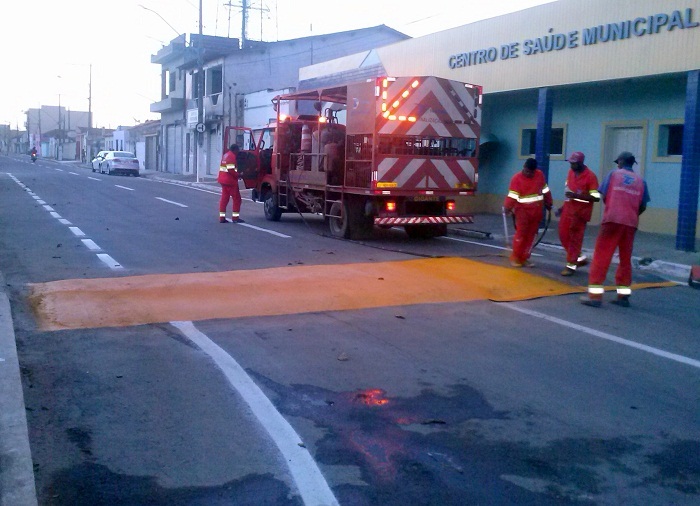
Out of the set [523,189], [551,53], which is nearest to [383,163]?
[523,189]

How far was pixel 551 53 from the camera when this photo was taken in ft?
56.0

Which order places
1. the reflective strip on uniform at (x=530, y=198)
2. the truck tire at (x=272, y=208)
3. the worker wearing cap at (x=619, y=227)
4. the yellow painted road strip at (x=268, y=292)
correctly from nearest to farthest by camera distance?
the yellow painted road strip at (x=268, y=292)
the worker wearing cap at (x=619, y=227)
the reflective strip on uniform at (x=530, y=198)
the truck tire at (x=272, y=208)

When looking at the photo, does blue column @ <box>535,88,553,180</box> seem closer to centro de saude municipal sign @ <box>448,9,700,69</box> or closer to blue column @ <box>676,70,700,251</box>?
centro de saude municipal sign @ <box>448,9,700,69</box>

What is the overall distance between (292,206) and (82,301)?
31.9 ft

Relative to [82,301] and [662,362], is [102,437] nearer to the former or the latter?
[82,301]

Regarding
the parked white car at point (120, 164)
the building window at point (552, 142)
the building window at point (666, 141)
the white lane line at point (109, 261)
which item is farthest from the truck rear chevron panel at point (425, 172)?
the parked white car at point (120, 164)

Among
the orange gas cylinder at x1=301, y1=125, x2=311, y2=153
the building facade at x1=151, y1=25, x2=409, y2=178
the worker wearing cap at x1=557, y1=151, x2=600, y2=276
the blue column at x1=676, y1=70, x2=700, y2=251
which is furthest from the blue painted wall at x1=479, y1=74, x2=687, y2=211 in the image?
the building facade at x1=151, y1=25, x2=409, y2=178

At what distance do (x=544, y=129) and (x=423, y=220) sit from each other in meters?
4.62

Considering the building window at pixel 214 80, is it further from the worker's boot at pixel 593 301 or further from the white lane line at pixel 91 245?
the worker's boot at pixel 593 301

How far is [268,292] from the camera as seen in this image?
366 inches

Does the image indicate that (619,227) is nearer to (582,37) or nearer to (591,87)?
(582,37)

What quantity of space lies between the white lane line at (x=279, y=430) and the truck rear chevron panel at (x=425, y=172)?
7.48 meters

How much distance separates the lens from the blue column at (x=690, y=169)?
1363cm

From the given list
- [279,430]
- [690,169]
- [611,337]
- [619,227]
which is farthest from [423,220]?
[279,430]
